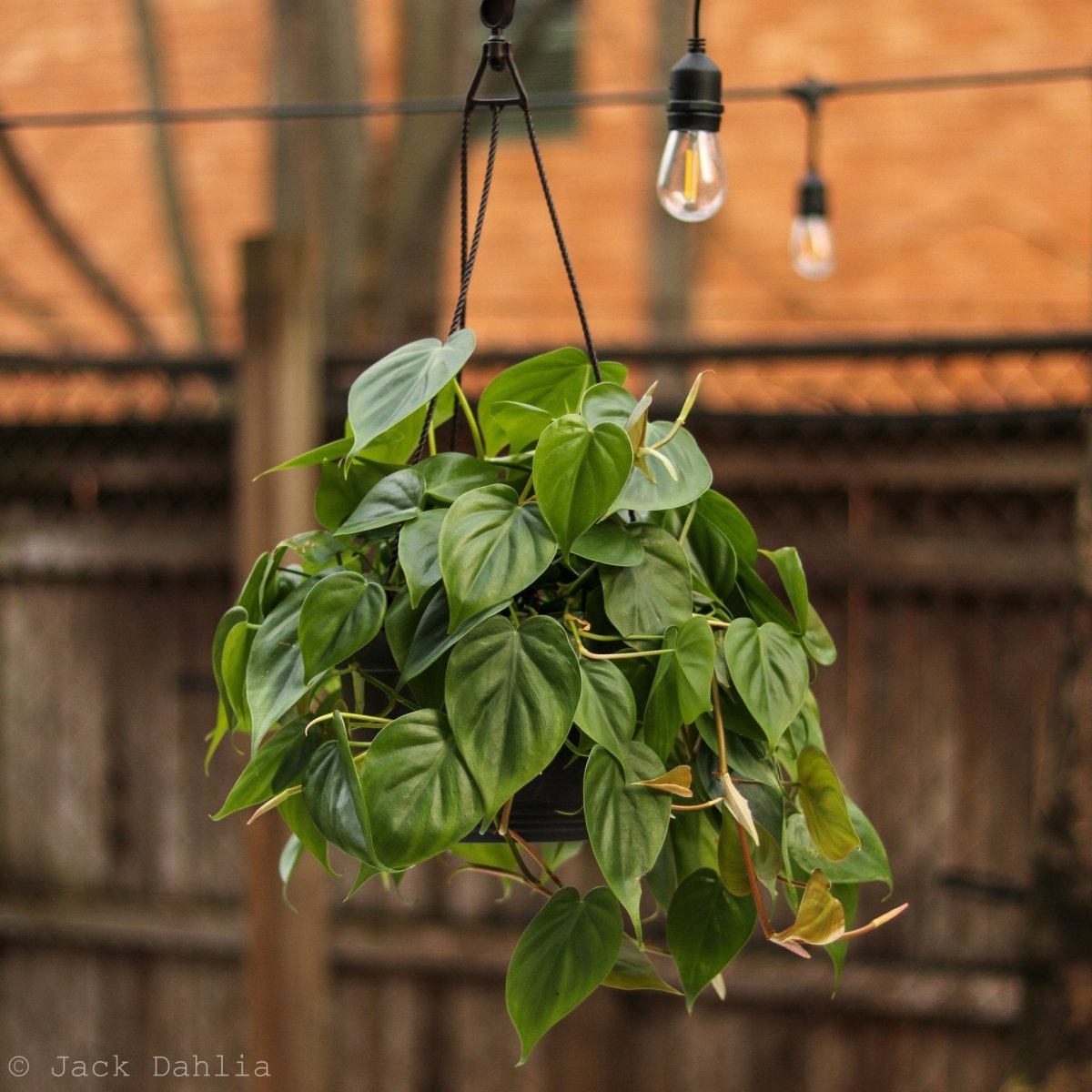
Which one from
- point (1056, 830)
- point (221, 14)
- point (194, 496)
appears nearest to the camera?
point (1056, 830)

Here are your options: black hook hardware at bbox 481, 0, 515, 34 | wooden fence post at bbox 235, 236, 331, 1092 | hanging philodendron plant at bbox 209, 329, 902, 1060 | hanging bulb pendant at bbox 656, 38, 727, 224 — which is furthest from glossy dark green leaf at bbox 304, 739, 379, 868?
wooden fence post at bbox 235, 236, 331, 1092

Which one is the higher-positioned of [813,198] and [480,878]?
[813,198]

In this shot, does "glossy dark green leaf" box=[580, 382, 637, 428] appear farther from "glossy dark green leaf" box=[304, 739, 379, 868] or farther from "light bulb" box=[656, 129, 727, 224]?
"light bulb" box=[656, 129, 727, 224]

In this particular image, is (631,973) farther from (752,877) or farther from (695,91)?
(695,91)

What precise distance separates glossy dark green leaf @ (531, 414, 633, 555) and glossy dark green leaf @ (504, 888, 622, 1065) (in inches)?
9.4

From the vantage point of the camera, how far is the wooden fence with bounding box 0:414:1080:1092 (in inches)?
98.2

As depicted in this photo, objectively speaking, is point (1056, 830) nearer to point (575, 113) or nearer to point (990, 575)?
point (990, 575)

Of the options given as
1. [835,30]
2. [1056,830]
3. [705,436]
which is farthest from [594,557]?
[835,30]

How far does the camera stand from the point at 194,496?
275cm

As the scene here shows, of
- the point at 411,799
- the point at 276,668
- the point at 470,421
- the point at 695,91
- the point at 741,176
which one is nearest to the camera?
the point at 411,799

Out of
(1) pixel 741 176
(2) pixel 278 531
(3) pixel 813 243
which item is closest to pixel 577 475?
(2) pixel 278 531

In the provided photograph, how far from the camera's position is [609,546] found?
2.79 feet

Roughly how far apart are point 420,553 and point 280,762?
173 millimetres

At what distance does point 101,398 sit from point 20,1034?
2232 mm
